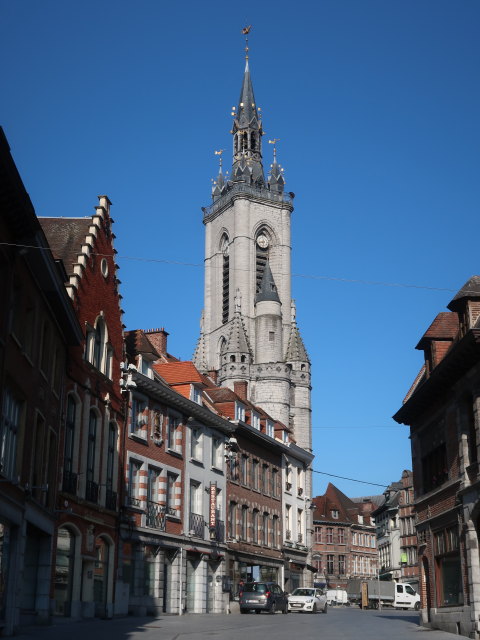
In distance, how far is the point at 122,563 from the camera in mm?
33469

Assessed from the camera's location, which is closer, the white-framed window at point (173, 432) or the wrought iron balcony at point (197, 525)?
the white-framed window at point (173, 432)

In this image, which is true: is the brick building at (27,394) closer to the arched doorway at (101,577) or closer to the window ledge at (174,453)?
the arched doorway at (101,577)

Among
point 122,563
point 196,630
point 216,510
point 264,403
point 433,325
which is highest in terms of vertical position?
point 264,403

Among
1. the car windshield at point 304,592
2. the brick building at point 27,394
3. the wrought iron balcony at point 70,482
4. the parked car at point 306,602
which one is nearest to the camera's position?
the brick building at point 27,394

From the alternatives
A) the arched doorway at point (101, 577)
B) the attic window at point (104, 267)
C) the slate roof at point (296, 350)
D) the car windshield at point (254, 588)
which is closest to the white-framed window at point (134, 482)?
the arched doorway at point (101, 577)

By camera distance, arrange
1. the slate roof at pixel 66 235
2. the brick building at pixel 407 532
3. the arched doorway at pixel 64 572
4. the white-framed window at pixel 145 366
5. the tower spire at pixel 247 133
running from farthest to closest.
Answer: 1. the tower spire at pixel 247 133
2. the brick building at pixel 407 532
3. the white-framed window at pixel 145 366
4. the slate roof at pixel 66 235
5. the arched doorway at pixel 64 572

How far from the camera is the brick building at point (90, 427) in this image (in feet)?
93.8

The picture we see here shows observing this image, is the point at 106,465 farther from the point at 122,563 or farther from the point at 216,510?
the point at 216,510

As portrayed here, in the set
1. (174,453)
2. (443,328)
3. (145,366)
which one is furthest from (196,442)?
(443,328)

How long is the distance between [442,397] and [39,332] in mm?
12942

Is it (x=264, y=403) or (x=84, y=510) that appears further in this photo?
(x=264, y=403)

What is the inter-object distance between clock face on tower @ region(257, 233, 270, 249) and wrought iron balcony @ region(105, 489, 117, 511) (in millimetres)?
84491

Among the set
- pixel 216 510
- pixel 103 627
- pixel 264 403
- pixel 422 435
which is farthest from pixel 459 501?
pixel 264 403

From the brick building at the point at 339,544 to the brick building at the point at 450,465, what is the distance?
2757 inches
